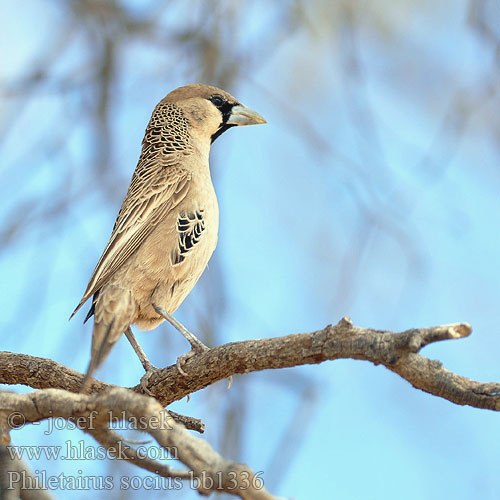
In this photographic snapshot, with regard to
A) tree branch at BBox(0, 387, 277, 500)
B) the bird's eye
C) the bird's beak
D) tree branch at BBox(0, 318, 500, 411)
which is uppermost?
the bird's eye

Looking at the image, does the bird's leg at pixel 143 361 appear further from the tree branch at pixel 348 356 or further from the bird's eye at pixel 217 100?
the bird's eye at pixel 217 100

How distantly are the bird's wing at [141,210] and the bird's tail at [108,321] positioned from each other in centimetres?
11

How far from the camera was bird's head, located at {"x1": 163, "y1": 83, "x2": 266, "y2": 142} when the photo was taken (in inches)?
256

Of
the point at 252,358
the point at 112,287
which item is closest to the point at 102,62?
the point at 112,287

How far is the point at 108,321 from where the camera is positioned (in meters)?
4.78

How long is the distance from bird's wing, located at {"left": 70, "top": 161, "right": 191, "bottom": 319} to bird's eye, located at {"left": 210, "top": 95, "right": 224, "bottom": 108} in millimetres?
887

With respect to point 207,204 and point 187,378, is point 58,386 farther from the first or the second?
point 207,204

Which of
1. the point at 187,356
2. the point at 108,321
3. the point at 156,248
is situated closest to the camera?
the point at 187,356

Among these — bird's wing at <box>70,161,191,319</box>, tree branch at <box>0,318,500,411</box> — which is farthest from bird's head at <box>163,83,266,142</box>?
tree branch at <box>0,318,500,411</box>

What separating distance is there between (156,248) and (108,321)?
716 millimetres

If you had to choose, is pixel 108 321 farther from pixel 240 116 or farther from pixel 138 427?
pixel 240 116

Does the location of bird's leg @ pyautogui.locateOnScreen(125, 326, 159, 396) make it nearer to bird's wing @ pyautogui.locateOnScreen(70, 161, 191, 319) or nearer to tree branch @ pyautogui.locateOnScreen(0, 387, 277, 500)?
bird's wing @ pyautogui.locateOnScreen(70, 161, 191, 319)

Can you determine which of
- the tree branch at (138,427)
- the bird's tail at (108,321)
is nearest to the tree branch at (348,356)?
the bird's tail at (108,321)

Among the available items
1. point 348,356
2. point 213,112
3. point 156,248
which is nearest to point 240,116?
point 213,112
